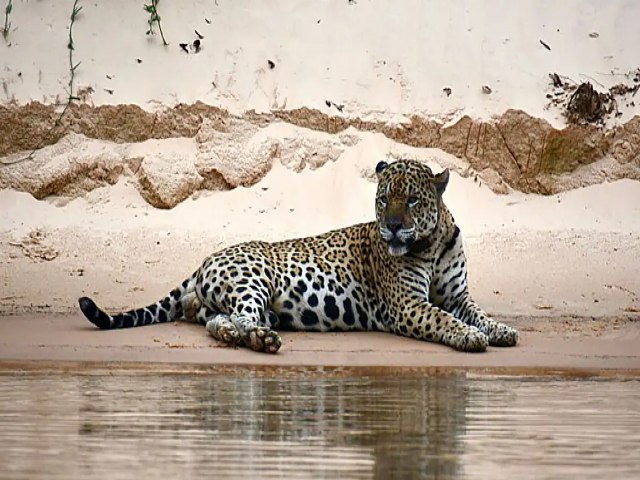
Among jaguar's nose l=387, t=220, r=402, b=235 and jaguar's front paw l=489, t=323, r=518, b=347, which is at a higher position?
jaguar's nose l=387, t=220, r=402, b=235

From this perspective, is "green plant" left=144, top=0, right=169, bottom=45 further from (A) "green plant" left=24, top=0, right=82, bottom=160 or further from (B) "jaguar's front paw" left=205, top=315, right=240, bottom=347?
(B) "jaguar's front paw" left=205, top=315, right=240, bottom=347

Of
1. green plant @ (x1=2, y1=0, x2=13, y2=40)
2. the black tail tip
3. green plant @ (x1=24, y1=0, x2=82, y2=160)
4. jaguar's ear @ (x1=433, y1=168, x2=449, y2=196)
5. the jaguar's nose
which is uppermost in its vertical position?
green plant @ (x1=2, y1=0, x2=13, y2=40)

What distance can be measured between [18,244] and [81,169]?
1.10 meters

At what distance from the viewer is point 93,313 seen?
9820 mm

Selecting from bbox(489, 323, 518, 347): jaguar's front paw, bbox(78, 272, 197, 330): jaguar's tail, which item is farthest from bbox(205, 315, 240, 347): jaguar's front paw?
bbox(489, 323, 518, 347): jaguar's front paw

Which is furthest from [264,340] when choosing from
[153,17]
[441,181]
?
[153,17]

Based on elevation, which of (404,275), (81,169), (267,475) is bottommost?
(267,475)

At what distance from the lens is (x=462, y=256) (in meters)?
10.7

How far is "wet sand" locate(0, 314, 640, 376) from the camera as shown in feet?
28.8

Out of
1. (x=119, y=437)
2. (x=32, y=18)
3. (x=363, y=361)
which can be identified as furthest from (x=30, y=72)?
(x=119, y=437)

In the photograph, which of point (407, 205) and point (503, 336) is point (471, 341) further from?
point (407, 205)

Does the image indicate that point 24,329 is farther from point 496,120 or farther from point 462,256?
point 496,120

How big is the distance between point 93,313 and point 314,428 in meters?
4.17

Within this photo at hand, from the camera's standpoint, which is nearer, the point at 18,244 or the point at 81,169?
the point at 18,244
